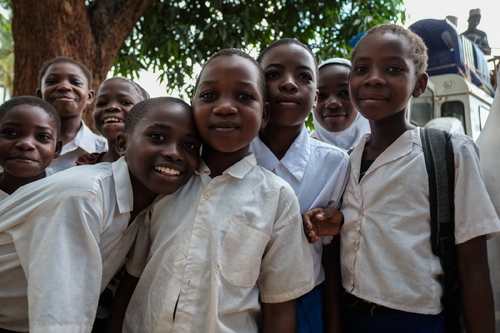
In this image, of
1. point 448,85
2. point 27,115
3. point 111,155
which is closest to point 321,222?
point 111,155

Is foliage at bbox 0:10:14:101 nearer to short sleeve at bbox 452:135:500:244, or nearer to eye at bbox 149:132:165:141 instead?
eye at bbox 149:132:165:141

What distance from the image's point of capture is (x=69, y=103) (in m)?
2.72

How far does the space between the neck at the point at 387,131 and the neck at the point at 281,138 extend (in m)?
0.31

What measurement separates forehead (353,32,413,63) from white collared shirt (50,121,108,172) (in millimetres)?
1667

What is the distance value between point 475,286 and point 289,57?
1062 mm

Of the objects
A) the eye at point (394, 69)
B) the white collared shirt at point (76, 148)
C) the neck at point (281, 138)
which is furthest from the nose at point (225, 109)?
the white collared shirt at point (76, 148)

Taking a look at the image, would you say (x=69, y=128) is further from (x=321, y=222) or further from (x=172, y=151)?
(x=321, y=222)

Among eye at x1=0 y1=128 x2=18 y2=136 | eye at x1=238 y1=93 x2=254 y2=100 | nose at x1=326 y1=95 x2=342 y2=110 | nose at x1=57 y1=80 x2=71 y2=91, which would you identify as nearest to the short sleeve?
eye at x1=238 y1=93 x2=254 y2=100

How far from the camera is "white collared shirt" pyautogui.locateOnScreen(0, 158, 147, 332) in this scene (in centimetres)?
135

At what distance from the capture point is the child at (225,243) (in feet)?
4.92

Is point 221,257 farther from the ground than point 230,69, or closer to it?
closer to it

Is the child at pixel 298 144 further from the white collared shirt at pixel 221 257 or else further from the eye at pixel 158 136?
the eye at pixel 158 136

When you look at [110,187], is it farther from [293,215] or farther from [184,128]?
[293,215]

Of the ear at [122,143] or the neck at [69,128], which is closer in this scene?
the ear at [122,143]
